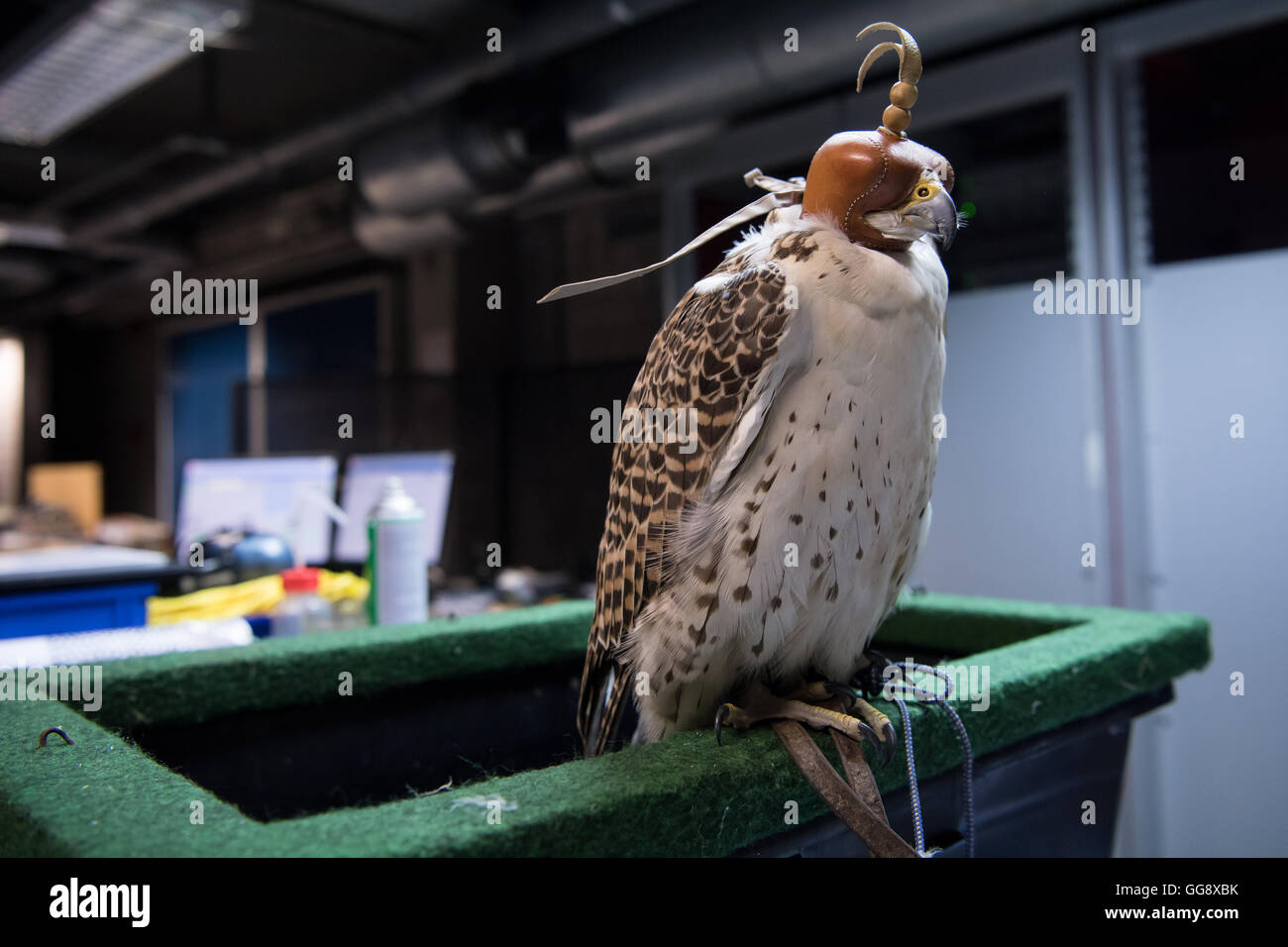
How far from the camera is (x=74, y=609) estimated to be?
2061 mm

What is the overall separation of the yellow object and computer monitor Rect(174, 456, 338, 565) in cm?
69

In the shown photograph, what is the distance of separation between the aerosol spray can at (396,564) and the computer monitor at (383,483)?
1.22 m

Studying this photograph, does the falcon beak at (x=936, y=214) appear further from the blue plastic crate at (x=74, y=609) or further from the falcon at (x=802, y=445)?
the blue plastic crate at (x=74, y=609)

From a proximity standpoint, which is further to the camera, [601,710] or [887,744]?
[601,710]

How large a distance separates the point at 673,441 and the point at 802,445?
0.15 metres

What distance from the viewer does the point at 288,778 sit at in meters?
1.17

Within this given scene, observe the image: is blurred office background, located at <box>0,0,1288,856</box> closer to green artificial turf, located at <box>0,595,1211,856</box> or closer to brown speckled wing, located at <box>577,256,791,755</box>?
brown speckled wing, located at <box>577,256,791,755</box>

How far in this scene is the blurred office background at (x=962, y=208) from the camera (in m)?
2.49

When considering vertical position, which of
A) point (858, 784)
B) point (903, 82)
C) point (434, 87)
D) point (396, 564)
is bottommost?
point (858, 784)
